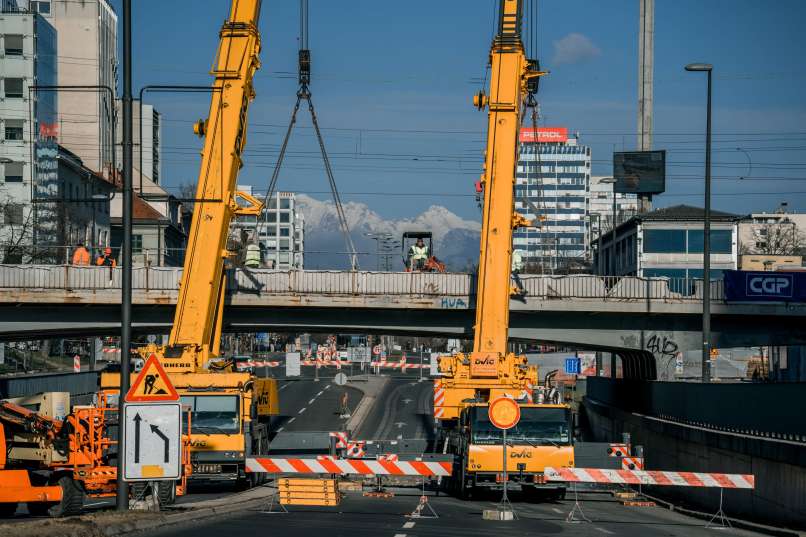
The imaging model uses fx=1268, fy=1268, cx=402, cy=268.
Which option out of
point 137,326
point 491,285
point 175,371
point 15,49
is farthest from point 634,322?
point 15,49

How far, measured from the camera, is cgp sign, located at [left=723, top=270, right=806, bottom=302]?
4562 centimetres

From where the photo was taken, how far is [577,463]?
100 feet

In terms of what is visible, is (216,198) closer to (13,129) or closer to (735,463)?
(735,463)

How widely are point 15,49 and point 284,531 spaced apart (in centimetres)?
8803

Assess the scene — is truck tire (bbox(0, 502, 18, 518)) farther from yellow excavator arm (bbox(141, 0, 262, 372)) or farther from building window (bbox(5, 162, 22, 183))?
building window (bbox(5, 162, 22, 183))

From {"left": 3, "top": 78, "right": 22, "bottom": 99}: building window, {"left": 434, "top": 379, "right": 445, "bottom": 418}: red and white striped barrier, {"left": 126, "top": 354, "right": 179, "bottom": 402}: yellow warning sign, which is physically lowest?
{"left": 434, "top": 379, "right": 445, "bottom": 418}: red and white striped barrier

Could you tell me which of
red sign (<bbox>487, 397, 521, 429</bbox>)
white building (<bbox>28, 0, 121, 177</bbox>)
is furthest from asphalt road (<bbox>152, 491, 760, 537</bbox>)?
white building (<bbox>28, 0, 121, 177</bbox>)

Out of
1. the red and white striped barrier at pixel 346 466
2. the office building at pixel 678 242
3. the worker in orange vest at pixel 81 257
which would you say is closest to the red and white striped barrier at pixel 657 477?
the red and white striped barrier at pixel 346 466

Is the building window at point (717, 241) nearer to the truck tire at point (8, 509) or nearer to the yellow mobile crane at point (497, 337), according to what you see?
the yellow mobile crane at point (497, 337)

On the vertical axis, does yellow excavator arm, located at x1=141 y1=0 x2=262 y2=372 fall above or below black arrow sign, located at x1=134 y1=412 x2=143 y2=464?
above

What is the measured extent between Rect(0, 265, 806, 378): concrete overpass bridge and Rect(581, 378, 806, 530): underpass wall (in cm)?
660

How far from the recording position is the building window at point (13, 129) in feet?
320

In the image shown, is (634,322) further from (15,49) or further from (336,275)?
(15,49)

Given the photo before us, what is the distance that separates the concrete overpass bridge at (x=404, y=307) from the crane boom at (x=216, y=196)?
9.62 meters
